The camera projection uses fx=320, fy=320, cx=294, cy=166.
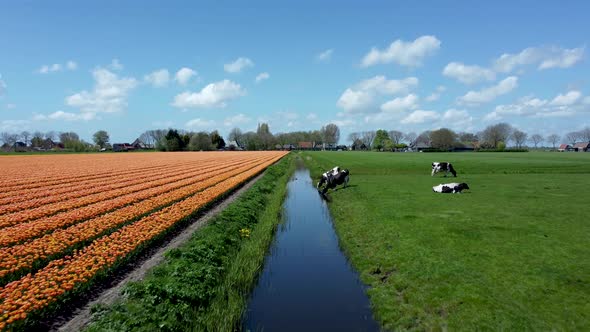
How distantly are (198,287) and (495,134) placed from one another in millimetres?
187124

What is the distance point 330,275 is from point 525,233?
7190 mm

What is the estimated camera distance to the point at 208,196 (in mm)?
19453

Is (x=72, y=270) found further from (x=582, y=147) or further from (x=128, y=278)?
(x=582, y=147)

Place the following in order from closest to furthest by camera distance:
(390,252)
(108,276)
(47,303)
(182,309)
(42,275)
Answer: (47,303) → (182,309) → (42,275) → (108,276) → (390,252)

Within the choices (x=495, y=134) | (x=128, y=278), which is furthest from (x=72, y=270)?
(x=495, y=134)

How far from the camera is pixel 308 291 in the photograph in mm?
8992

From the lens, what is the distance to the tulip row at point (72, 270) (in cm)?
622

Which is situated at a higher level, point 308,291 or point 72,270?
point 72,270

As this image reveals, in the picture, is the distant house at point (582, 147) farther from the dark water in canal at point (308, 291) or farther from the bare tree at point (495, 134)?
the dark water in canal at point (308, 291)

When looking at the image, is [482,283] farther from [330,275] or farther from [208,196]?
[208,196]

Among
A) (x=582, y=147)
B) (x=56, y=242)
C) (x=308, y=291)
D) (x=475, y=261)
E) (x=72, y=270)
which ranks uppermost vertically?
(x=582, y=147)

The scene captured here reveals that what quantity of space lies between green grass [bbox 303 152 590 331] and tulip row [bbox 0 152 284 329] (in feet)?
23.3

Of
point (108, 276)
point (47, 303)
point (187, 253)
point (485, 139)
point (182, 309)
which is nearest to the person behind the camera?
point (47, 303)

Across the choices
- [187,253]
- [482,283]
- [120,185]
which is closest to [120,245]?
[187,253]
